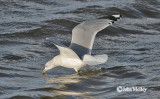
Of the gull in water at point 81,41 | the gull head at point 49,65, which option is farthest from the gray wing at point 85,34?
the gull head at point 49,65

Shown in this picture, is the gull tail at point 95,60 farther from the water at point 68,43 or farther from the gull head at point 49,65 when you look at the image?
the gull head at point 49,65

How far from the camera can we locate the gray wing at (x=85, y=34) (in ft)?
21.2

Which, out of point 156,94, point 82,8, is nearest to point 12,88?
point 156,94

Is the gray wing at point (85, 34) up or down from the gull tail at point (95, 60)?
up

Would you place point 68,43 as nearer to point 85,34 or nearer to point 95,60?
point 85,34

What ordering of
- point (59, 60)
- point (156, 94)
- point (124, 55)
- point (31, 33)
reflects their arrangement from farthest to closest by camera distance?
point (31, 33) < point (124, 55) < point (59, 60) < point (156, 94)

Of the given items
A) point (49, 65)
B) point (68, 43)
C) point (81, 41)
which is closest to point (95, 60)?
point (81, 41)

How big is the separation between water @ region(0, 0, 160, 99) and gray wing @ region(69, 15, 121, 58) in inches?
17.2

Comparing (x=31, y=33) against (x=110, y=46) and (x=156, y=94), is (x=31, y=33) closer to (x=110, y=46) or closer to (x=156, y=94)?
(x=110, y=46)

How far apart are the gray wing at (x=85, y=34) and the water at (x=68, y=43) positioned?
1.43ft

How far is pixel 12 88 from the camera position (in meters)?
5.64

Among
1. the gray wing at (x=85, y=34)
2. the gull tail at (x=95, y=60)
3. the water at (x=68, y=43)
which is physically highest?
the gray wing at (x=85, y=34)

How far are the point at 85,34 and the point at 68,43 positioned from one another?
2.06 meters

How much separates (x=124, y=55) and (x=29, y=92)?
8.85ft
